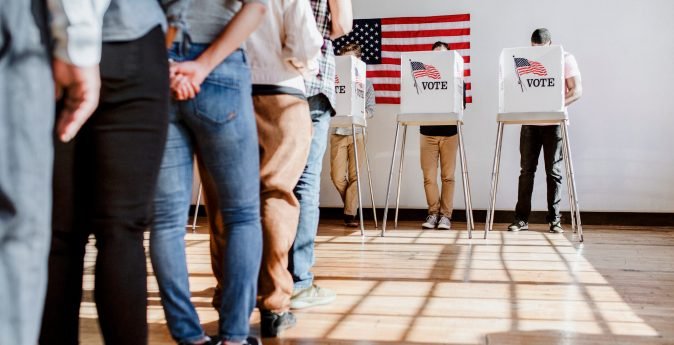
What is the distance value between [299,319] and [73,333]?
2.92ft

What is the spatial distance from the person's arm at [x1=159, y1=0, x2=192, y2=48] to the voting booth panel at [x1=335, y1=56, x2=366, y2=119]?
249 centimetres

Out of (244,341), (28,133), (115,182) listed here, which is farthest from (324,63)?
(28,133)

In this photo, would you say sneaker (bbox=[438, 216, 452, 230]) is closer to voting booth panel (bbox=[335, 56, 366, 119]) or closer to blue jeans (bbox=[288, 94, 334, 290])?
voting booth panel (bbox=[335, 56, 366, 119])

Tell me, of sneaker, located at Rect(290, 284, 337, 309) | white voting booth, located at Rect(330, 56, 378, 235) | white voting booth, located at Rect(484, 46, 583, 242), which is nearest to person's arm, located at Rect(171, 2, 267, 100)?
sneaker, located at Rect(290, 284, 337, 309)

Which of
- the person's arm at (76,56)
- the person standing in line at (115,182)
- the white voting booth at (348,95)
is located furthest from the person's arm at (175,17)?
the white voting booth at (348,95)

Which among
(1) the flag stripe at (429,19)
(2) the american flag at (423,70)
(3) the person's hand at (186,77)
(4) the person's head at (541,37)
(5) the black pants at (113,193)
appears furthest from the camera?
(1) the flag stripe at (429,19)

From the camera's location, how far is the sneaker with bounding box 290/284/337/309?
6.37ft

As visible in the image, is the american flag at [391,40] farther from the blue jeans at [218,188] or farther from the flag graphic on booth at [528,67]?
the blue jeans at [218,188]

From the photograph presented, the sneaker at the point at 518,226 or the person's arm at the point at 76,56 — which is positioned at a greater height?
the person's arm at the point at 76,56

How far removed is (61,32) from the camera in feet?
2.76

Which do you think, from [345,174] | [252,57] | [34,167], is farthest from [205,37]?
[345,174]

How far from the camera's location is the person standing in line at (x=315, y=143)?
1885mm

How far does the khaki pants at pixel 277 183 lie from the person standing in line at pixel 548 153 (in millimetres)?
3073

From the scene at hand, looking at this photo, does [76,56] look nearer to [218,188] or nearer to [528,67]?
[218,188]
